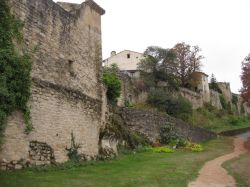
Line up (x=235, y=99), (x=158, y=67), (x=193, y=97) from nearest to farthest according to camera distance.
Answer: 1. (x=158, y=67)
2. (x=193, y=97)
3. (x=235, y=99)

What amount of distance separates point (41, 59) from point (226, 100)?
58871 mm

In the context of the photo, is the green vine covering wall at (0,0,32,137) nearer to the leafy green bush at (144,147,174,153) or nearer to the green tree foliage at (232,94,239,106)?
the leafy green bush at (144,147,174,153)

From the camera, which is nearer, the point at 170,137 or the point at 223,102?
the point at 170,137

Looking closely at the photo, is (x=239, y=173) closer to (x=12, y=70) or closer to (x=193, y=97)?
(x=12, y=70)

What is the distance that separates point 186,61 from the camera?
58.3 meters

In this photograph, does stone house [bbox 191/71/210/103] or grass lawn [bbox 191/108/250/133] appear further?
stone house [bbox 191/71/210/103]

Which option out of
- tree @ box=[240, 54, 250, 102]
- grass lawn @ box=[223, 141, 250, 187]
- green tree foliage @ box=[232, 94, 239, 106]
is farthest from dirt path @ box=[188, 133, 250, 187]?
green tree foliage @ box=[232, 94, 239, 106]

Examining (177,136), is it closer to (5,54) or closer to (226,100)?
(5,54)

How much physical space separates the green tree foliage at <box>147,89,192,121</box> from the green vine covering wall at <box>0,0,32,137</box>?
27983 mm

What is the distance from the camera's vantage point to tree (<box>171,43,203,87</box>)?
188 feet

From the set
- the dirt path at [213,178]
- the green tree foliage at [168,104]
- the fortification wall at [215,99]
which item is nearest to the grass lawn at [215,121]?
the fortification wall at [215,99]

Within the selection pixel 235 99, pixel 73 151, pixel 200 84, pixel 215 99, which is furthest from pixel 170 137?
pixel 235 99

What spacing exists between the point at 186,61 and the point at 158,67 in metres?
11.0

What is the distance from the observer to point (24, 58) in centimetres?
1375
